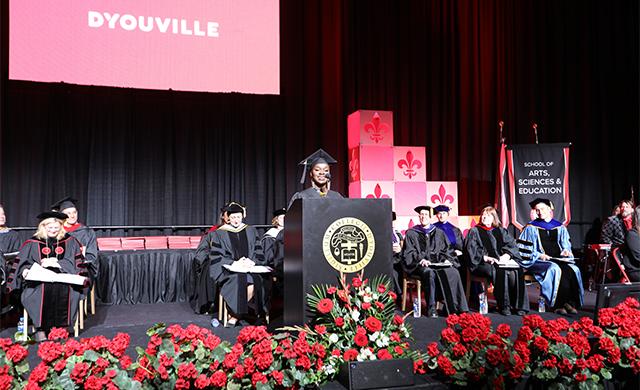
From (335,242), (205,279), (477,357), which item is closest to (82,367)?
(335,242)

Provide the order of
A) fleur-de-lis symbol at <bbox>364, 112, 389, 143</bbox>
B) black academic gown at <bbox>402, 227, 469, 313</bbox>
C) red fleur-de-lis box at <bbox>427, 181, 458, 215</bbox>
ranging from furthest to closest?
red fleur-de-lis box at <bbox>427, 181, 458, 215</bbox> → fleur-de-lis symbol at <bbox>364, 112, 389, 143</bbox> → black academic gown at <bbox>402, 227, 469, 313</bbox>

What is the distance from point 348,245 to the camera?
9.09 ft

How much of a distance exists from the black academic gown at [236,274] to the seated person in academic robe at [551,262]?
3.05 m

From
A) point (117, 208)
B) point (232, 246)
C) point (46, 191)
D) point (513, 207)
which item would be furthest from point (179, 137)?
point (513, 207)

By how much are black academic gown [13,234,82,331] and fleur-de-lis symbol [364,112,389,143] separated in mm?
4398

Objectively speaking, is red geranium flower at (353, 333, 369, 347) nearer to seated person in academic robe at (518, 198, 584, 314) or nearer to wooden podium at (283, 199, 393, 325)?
wooden podium at (283, 199, 393, 325)

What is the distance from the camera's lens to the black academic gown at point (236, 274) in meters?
5.02

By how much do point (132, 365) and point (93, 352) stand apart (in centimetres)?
17

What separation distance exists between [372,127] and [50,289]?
4.85 meters

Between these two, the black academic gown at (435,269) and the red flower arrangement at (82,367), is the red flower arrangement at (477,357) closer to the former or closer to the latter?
the red flower arrangement at (82,367)

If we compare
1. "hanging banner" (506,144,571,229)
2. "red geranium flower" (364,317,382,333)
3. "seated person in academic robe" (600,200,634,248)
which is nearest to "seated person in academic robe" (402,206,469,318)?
"hanging banner" (506,144,571,229)

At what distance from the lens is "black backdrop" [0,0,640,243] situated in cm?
748

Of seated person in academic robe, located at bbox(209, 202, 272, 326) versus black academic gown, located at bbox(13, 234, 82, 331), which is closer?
black academic gown, located at bbox(13, 234, 82, 331)

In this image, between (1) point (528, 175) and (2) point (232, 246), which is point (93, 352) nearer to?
(2) point (232, 246)
